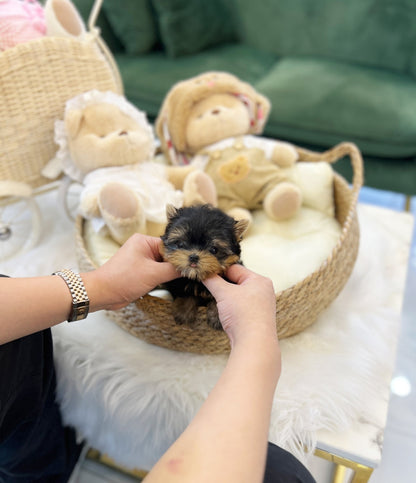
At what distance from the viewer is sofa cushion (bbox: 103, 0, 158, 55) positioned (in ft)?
6.93

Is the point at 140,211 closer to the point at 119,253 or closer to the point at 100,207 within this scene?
the point at 100,207

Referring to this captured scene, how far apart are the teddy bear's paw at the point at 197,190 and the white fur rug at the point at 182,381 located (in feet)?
1.35

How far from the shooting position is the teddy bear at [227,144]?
136cm

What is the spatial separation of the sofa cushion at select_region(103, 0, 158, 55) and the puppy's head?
69.6 inches

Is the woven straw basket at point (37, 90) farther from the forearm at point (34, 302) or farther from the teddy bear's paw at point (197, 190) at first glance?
the forearm at point (34, 302)

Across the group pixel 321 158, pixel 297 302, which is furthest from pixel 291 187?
pixel 297 302

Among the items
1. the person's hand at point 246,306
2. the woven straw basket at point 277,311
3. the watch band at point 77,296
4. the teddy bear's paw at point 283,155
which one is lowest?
the woven straw basket at point 277,311

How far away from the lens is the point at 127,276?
0.76m

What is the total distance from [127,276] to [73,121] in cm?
62

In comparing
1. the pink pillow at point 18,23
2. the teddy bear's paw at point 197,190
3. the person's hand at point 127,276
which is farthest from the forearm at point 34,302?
the pink pillow at point 18,23

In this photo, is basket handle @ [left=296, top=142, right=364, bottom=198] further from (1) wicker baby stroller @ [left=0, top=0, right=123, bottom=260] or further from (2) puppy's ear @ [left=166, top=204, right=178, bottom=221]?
(1) wicker baby stroller @ [left=0, top=0, right=123, bottom=260]

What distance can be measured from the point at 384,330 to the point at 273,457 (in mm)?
540

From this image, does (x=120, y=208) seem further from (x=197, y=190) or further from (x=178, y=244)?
(x=178, y=244)

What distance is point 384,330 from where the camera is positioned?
1.09 m
